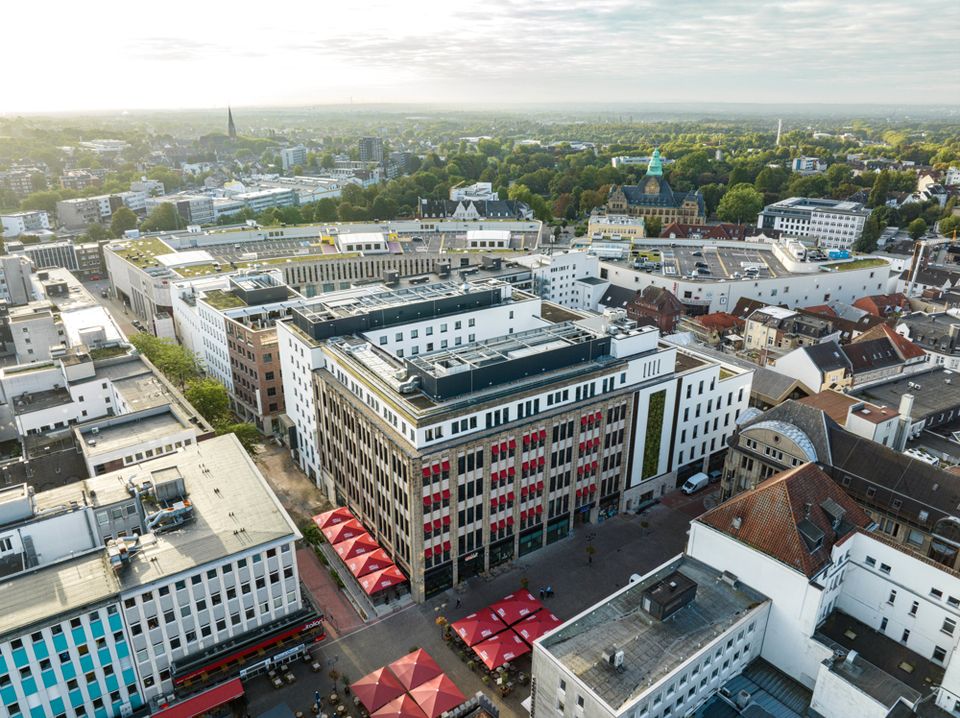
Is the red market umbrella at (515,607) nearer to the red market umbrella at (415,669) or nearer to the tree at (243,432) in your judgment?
the red market umbrella at (415,669)

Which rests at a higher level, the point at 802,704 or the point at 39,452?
the point at 39,452

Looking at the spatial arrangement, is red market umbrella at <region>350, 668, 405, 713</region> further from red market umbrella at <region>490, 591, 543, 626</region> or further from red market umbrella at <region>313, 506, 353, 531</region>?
red market umbrella at <region>313, 506, 353, 531</region>

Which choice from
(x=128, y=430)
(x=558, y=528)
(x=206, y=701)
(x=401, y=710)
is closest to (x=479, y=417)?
(x=558, y=528)

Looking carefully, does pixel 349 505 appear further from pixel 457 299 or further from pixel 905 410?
pixel 905 410

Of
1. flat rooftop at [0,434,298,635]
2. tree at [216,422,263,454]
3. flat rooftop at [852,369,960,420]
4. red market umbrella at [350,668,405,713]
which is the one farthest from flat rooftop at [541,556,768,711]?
tree at [216,422,263,454]

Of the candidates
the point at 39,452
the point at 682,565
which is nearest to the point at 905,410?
the point at 682,565

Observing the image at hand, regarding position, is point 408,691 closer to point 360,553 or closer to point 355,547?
point 360,553
